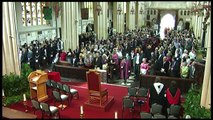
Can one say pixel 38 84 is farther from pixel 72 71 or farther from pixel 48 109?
pixel 72 71

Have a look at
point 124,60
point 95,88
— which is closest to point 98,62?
point 124,60

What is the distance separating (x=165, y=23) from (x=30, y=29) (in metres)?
29.5

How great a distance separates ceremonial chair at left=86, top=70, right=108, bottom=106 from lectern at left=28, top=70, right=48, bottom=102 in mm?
2026

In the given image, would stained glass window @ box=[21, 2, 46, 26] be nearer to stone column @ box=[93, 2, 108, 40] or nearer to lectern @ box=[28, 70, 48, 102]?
stone column @ box=[93, 2, 108, 40]

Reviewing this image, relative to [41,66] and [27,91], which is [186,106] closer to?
[27,91]

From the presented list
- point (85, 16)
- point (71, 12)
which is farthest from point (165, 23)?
point (71, 12)

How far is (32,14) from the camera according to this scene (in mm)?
22172

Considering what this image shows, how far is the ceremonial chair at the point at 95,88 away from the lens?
9.70 m

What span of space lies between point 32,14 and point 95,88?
1451cm

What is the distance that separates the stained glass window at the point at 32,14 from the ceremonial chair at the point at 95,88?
533 inches

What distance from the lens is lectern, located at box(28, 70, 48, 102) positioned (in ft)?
34.1

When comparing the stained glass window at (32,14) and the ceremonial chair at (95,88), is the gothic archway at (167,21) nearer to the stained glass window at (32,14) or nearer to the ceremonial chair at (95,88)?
the stained glass window at (32,14)

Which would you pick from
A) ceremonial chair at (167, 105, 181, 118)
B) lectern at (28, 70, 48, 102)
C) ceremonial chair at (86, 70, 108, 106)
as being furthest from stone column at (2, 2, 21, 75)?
ceremonial chair at (167, 105, 181, 118)

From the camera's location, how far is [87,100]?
11.1m
